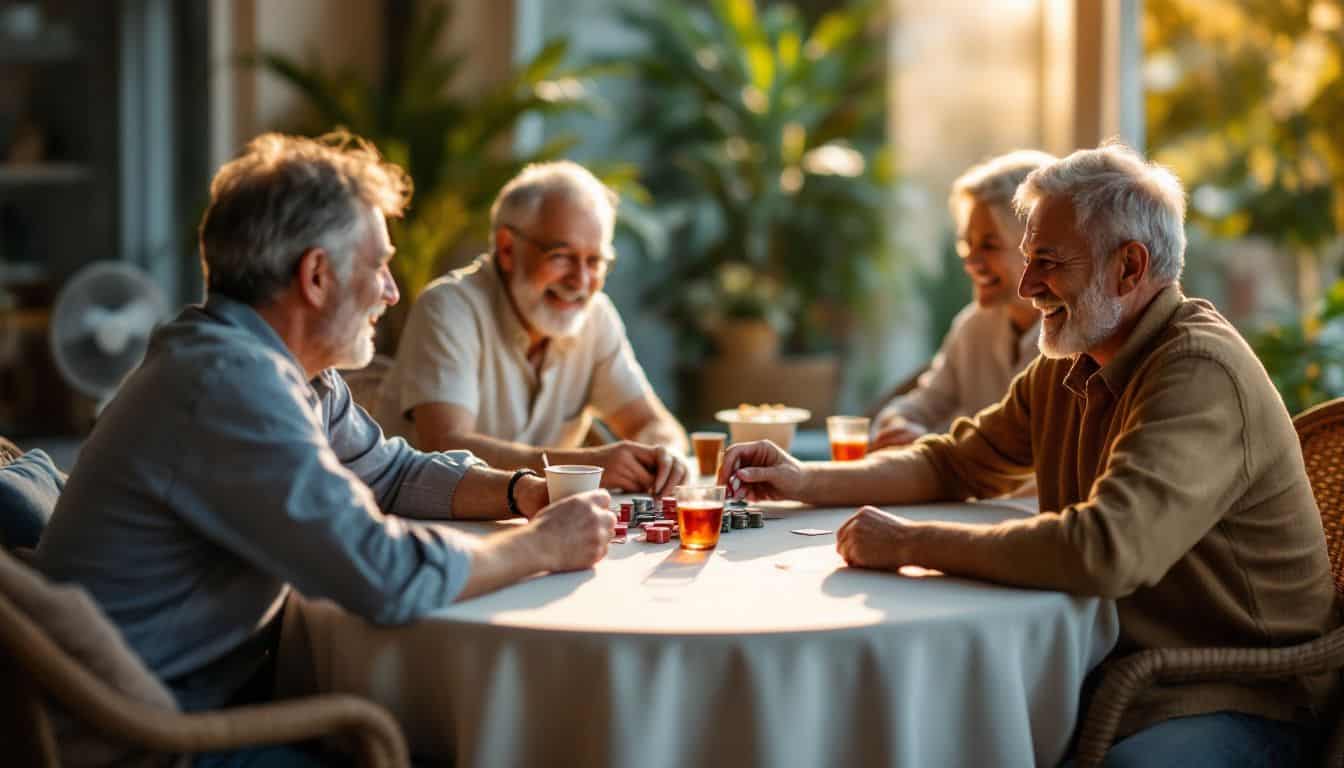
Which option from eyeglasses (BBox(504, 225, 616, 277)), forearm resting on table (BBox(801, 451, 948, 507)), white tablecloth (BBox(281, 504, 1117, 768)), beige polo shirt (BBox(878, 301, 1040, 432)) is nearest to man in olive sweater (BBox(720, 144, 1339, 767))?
white tablecloth (BBox(281, 504, 1117, 768))

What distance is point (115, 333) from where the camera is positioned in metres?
5.91

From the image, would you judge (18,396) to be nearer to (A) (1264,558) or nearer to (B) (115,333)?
(B) (115,333)

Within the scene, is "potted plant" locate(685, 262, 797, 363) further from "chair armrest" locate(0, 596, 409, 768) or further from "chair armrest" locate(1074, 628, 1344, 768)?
"chair armrest" locate(0, 596, 409, 768)

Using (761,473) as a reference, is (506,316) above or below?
above

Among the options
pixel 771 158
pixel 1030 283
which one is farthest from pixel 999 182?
pixel 771 158

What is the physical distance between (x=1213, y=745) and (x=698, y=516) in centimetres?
86

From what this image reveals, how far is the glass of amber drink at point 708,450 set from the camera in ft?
9.87

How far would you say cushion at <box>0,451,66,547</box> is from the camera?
2314 mm

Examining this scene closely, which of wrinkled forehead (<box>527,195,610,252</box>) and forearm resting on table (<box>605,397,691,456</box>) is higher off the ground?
wrinkled forehead (<box>527,195,610,252</box>)

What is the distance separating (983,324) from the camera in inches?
149

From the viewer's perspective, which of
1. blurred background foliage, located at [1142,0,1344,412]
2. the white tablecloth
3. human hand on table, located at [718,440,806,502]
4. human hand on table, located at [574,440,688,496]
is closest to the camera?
the white tablecloth

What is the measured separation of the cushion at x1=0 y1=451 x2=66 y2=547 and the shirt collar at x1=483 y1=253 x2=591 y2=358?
4.42 feet

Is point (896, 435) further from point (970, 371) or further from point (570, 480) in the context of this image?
point (570, 480)

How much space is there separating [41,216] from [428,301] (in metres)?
4.83
